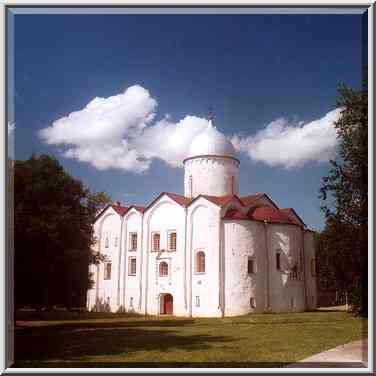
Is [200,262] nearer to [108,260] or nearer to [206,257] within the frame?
[206,257]

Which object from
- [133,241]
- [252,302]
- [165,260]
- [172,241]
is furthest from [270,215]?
[133,241]

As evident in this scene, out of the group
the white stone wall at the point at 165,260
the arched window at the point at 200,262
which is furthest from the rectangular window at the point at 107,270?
the arched window at the point at 200,262

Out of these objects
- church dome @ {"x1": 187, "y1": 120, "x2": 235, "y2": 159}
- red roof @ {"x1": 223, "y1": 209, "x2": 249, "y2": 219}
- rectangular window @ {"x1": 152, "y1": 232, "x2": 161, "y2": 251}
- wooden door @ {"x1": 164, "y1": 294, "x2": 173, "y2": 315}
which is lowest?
wooden door @ {"x1": 164, "y1": 294, "x2": 173, "y2": 315}

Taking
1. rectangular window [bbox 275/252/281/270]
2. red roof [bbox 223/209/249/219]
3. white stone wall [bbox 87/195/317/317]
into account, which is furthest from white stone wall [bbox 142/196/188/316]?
rectangular window [bbox 275/252/281/270]

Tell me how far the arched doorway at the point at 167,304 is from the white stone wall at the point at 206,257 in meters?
0.73

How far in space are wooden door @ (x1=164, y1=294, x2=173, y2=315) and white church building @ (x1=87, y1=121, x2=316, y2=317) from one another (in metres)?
0.04

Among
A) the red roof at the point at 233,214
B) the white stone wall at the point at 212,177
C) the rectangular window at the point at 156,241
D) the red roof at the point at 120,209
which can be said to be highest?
the white stone wall at the point at 212,177

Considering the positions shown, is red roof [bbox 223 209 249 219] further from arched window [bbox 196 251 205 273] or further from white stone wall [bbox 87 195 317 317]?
arched window [bbox 196 251 205 273]

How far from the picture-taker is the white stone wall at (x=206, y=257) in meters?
17.7

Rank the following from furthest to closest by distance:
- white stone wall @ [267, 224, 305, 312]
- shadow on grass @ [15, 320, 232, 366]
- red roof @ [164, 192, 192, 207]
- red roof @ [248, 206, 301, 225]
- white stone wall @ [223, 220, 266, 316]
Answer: white stone wall @ [223, 220, 266, 316] < white stone wall @ [267, 224, 305, 312] < red roof @ [164, 192, 192, 207] < red roof @ [248, 206, 301, 225] < shadow on grass @ [15, 320, 232, 366]

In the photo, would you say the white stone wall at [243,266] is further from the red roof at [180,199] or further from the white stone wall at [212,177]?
the red roof at [180,199]

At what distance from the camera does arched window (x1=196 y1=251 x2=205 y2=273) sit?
17859 millimetres

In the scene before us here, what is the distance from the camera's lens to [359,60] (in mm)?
11727

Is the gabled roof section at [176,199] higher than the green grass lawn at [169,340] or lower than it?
higher
